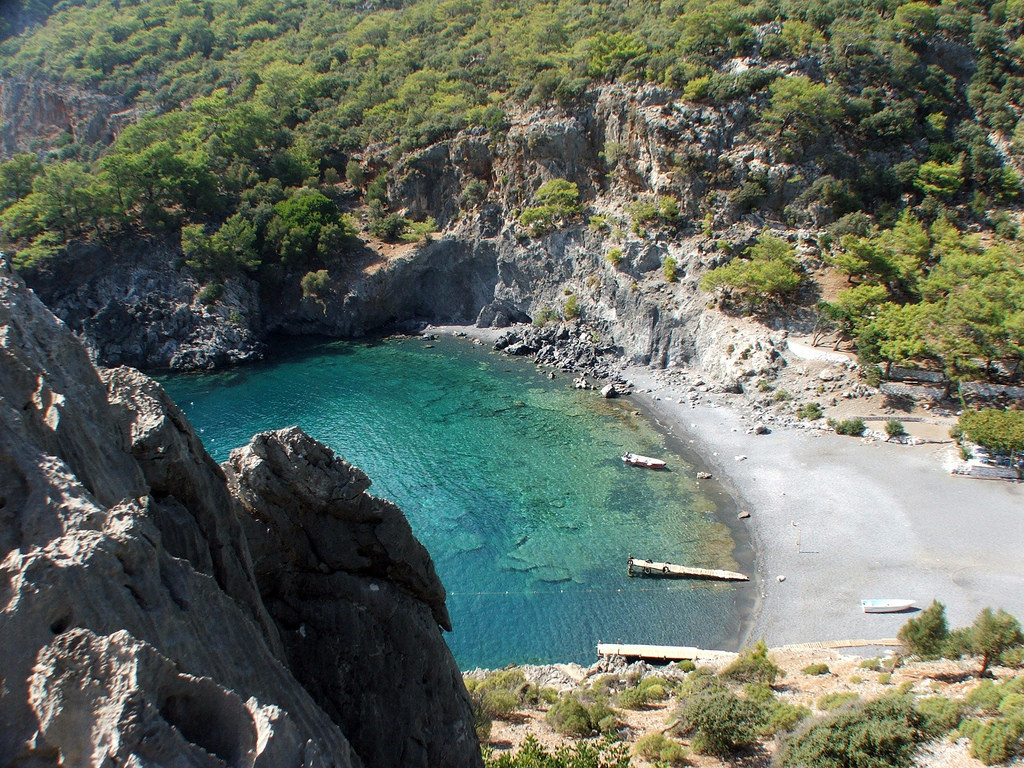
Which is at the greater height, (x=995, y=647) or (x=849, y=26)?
(x=849, y=26)

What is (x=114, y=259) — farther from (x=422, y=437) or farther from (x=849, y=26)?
(x=849, y=26)

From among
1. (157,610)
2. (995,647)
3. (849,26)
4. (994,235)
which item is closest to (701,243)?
(994,235)

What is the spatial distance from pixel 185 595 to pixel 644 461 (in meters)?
35.6

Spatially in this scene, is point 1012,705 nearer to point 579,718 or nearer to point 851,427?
point 579,718

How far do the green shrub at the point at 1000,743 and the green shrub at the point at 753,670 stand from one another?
7572 mm

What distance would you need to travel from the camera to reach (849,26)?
6081 centimetres

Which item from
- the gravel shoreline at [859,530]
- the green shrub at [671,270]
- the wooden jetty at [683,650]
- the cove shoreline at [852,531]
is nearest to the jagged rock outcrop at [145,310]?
the green shrub at [671,270]

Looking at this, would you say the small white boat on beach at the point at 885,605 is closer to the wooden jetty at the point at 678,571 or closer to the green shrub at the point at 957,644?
the green shrub at the point at 957,644

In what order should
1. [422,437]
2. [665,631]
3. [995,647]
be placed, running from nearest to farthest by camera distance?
[995,647] → [665,631] → [422,437]

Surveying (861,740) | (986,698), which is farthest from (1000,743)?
(986,698)

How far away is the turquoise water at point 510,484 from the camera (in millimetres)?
29781

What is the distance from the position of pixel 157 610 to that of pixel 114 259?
68.6m

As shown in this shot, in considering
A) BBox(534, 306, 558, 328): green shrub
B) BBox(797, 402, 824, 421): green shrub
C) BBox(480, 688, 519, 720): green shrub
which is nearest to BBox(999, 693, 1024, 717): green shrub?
BBox(480, 688, 519, 720): green shrub

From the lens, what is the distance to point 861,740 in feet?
49.6
